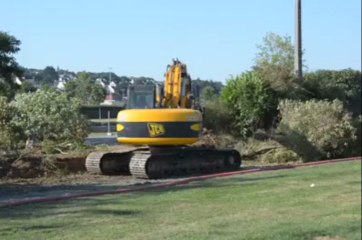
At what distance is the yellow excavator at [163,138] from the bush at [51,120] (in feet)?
8.46

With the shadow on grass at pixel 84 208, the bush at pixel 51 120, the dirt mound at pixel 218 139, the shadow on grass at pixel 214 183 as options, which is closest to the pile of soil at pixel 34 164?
the bush at pixel 51 120

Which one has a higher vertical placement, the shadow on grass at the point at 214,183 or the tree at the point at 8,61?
the tree at the point at 8,61

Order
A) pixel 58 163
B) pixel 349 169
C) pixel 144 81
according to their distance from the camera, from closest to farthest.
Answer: pixel 349 169 → pixel 58 163 → pixel 144 81

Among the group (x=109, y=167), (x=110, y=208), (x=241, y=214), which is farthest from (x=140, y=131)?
(x=241, y=214)

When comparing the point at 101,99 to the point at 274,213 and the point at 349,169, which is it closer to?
the point at 349,169

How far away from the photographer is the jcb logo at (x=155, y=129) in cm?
1678

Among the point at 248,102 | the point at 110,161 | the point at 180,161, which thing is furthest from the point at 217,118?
the point at 110,161

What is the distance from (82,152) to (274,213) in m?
10.0

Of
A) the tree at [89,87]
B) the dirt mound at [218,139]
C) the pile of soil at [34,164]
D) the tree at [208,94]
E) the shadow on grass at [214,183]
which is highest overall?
the tree at [89,87]

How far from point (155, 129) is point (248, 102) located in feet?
30.8

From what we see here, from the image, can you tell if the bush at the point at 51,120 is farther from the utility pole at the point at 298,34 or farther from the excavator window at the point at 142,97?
the utility pole at the point at 298,34

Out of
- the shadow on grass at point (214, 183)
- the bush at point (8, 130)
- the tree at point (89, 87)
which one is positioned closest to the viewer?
the shadow on grass at point (214, 183)

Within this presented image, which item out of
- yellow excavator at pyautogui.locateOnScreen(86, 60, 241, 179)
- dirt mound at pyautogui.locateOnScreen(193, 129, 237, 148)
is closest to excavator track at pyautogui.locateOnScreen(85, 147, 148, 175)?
yellow excavator at pyautogui.locateOnScreen(86, 60, 241, 179)

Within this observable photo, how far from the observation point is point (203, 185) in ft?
45.8
